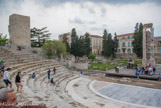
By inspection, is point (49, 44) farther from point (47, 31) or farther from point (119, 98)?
point (119, 98)

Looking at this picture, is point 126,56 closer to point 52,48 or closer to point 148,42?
point 148,42

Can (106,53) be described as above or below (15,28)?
below

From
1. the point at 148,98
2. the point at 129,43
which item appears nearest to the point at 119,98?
the point at 148,98

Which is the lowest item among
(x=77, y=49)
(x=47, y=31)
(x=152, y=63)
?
(x=152, y=63)

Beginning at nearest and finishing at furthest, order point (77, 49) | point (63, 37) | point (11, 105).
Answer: point (11, 105) < point (77, 49) < point (63, 37)

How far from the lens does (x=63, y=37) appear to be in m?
47.7

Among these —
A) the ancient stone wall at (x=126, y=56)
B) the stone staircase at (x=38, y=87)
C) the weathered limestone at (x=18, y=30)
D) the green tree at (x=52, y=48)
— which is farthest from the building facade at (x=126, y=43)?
the stone staircase at (x=38, y=87)

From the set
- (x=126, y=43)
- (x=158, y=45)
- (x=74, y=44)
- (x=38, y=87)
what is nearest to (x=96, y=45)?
(x=126, y=43)

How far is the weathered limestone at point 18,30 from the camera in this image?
25.7 m

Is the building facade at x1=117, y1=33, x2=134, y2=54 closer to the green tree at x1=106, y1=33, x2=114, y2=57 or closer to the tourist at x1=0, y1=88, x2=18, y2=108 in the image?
the green tree at x1=106, y1=33, x2=114, y2=57

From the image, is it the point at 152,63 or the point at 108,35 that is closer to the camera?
the point at 152,63

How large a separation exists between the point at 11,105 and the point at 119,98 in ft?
33.5

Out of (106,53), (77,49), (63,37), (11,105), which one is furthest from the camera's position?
(106,53)

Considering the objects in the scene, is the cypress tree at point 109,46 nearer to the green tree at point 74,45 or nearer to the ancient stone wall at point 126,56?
the ancient stone wall at point 126,56
